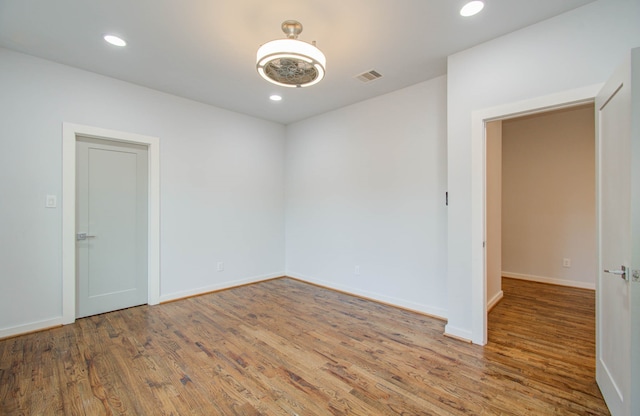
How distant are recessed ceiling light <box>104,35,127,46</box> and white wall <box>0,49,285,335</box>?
917 millimetres

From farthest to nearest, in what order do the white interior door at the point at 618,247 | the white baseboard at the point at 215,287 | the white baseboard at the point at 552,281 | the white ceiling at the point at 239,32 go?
the white baseboard at the point at 552,281, the white baseboard at the point at 215,287, the white ceiling at the point at 239,32, the white interior door at the point at 618,247

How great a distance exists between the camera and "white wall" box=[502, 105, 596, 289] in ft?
14.9

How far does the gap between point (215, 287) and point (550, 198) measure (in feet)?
19.0

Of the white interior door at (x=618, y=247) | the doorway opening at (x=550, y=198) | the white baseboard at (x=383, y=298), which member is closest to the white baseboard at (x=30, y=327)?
the white baseboard at (x=383, y=298)

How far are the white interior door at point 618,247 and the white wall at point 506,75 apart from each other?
415mm

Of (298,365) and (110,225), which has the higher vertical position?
(110,225)

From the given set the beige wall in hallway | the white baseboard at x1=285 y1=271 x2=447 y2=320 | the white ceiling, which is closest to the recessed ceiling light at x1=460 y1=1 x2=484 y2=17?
the white ceiling

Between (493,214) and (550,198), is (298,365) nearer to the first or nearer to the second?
(493,214)

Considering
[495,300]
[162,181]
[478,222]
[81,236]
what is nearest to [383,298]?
[495,300]

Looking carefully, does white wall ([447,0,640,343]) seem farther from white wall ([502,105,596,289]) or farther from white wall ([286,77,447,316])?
white wall ([502,105,596,289])

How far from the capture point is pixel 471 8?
2148 mm

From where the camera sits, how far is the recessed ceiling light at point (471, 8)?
2.10m

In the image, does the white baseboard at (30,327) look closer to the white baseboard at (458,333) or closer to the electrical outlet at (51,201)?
the electrical outlet at (51,201)

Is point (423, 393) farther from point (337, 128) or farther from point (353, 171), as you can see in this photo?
point (337, 128)
